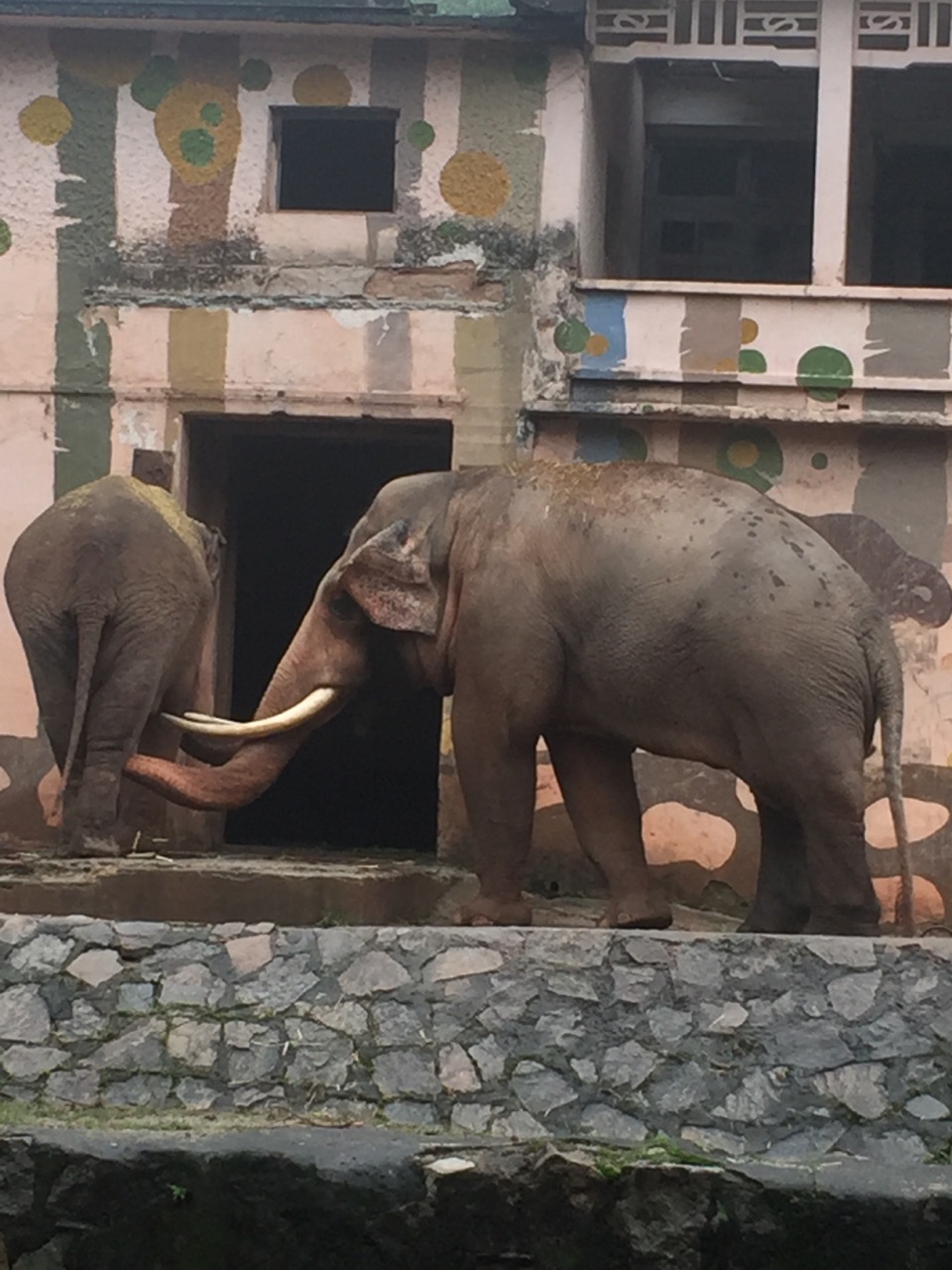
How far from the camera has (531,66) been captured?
12367mm

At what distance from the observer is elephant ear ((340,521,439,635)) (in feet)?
29.3

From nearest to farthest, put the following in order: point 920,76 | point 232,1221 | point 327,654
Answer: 1. point 232,1221
2. point 327,654
3. point 920,76

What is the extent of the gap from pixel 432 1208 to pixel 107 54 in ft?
26.5

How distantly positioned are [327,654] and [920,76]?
7213 millimetres

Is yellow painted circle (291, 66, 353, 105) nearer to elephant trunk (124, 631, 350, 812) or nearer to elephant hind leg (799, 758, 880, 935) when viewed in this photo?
elephant trunk (124, 631, 350, 812)

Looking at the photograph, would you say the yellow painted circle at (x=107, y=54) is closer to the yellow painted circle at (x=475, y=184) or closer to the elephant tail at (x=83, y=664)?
the yellow painted circle at (x=475, y=184)

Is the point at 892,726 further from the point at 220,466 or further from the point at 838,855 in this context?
the point at 220,466

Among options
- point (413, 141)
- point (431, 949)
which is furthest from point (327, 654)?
point (413, 141)

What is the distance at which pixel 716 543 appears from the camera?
27.5ft

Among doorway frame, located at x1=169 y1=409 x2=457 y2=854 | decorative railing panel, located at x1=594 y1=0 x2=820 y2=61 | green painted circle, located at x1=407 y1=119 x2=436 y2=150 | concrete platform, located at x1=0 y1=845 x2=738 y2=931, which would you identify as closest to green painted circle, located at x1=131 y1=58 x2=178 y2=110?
green painted circle, located at x1=407 y1=119 x2=436 y2=150

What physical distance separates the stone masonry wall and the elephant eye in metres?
2.19

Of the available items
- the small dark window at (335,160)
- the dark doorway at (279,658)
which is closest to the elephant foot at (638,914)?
the small dark window at (335,160)

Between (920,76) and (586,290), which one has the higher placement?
(920,76)

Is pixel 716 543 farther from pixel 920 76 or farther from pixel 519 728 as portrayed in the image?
pixel 920 76
